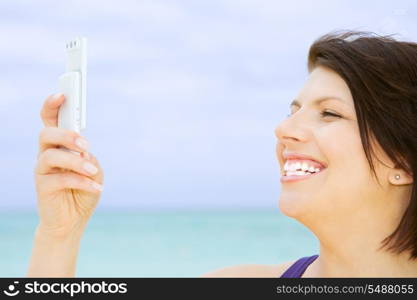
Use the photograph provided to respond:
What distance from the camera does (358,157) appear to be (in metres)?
3.12

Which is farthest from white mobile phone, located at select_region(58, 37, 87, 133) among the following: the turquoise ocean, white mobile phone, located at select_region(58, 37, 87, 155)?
the turquoise ocean

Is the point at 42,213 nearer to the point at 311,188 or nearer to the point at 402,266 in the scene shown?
the point at 311,188

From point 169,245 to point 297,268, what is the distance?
18258 millimetres

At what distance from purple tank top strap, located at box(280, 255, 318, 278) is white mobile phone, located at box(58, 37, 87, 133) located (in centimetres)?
156

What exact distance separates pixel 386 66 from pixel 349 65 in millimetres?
170

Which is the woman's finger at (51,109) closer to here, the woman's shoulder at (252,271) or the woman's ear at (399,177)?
the woman's shoulder at (252,271)

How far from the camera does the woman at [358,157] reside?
310 centimetres

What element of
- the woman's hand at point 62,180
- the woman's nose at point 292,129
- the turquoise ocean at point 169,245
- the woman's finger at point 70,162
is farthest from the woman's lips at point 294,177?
the turquoise ocean at point 169,245

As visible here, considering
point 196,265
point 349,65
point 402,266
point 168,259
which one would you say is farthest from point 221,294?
point 168,259

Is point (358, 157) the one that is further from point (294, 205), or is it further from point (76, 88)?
point (76, 88)

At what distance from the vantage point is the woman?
310cm

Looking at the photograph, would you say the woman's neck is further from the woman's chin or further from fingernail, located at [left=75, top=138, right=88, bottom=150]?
fingernail, located at [left=75, top=138, right=88, bottom=150]

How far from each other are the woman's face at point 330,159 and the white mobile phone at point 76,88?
106cm

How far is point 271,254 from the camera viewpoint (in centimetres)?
2069
